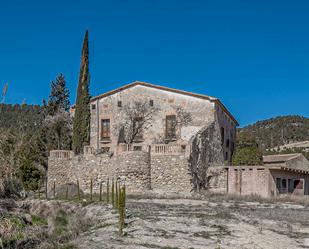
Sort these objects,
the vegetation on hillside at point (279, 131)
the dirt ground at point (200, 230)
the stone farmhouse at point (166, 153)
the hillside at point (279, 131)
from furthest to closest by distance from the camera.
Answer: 1. the vegetation on hillside at point (279, 131)
2. the hillside at point (279, 131)
3. the stone farmhouse at point (166, 153)
4. the dirt ground at point (200, 230)

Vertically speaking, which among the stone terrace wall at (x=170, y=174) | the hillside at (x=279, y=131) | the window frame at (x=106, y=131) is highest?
the hillside at (x=279, y=131)

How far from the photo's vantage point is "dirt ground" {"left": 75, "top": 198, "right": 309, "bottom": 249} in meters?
12.2

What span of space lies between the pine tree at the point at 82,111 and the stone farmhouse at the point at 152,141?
5.51 ft

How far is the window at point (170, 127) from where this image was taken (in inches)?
1361

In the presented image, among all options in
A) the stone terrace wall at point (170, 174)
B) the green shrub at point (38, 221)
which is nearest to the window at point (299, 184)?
the stone terrace wall at point (170, 174)

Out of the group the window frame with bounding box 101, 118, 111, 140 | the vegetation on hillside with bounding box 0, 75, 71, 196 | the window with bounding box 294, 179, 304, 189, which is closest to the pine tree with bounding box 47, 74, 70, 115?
the vegetation on hillside with bounding box 0, 75, 71, 196

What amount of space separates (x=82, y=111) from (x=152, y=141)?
6248mm

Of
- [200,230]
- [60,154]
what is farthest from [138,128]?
[200,230]

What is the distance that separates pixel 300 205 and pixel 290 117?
67564 mm

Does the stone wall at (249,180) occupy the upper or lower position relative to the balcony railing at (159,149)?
lower

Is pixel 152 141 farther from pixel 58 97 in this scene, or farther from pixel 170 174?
pixel 58 97

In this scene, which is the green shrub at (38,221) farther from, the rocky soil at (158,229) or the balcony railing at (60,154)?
the balcony railing at (60,154)

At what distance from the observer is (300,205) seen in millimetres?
25719

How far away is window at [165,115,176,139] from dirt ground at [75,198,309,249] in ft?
46.4
